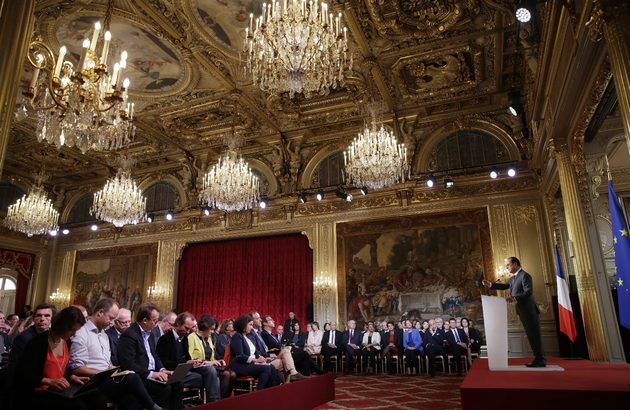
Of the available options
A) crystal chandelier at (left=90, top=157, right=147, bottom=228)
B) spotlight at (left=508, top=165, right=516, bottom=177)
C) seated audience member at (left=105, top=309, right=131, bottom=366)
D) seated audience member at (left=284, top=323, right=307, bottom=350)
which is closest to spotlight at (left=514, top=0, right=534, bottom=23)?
spotlight at (left=508, top=165, right=516, bottom=177)

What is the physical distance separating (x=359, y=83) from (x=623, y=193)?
6.62 meters

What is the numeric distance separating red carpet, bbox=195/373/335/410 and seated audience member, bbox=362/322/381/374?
432 centimetres

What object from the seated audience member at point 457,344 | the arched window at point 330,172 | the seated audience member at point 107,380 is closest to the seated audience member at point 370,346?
the seated audience member at point 457,344

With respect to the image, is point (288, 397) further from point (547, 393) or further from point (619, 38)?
point (619, 38)

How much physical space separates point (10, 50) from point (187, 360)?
3841 mm

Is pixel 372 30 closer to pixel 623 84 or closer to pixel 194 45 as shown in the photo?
pixel 194 45

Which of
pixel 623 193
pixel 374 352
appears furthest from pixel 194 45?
pixel 623 193

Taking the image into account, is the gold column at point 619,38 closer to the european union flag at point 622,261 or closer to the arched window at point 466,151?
the european union flag at point 622,261

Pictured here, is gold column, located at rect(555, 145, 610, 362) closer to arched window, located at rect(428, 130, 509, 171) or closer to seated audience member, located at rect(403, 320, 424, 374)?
arched window, located at rect(428, 130, 509, 171)

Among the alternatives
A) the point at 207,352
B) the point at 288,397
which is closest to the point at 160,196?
the point at 207,352

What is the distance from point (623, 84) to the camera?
3646 millimetres

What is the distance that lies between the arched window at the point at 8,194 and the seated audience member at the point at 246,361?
13.1 metres

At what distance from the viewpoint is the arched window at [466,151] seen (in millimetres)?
11117

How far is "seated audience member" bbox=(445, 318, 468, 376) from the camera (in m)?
9.37
